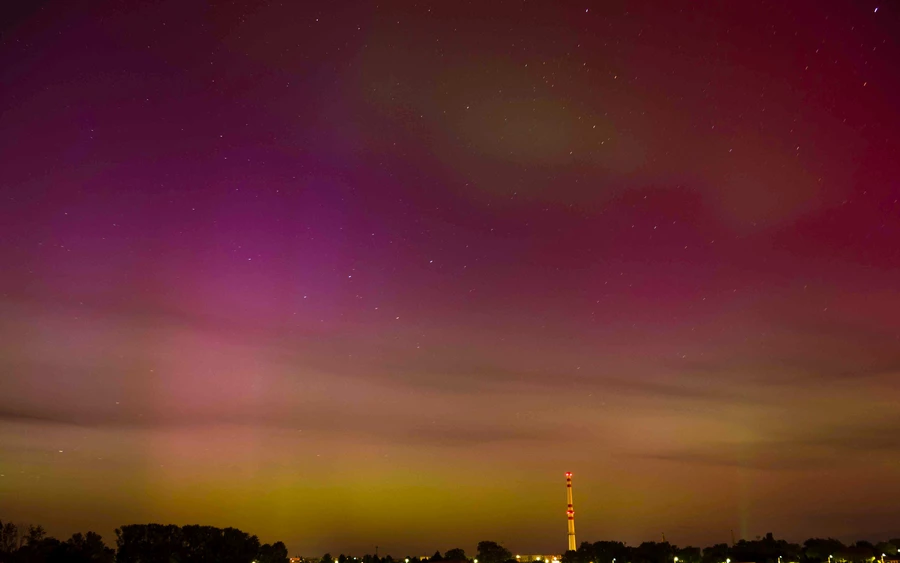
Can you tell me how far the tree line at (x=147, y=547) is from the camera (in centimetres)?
9081

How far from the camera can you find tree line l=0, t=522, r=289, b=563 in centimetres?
9081

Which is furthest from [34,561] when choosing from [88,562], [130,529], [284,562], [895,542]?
[895,542]

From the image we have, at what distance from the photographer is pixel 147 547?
110 m

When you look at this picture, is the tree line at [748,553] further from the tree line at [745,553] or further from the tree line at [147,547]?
the tree line at [147,547]

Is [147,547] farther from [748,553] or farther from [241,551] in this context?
[748,553]

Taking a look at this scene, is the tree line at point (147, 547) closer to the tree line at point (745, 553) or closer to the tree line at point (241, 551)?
the tree line at point (241, 551)

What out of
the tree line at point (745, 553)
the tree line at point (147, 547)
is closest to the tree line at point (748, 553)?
the tree line at point (745, 553)

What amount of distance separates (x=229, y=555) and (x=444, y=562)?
3460 inches

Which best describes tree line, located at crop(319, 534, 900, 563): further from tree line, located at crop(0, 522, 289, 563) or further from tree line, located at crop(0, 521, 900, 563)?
tree line, located at crop(0, 522, 289, 563)

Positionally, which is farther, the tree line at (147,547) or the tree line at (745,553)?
the tree line at (745,553)

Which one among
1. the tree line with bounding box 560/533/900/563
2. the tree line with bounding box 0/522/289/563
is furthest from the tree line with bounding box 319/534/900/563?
the tree line with bounding box 0/522/289/563

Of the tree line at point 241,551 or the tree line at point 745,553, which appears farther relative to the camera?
the tree line at point 745,553

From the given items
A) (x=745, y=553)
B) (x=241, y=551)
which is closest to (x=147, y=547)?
(x=241, y=551)

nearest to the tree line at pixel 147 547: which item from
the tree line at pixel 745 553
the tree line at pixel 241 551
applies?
the tree line at pixel 241 551
